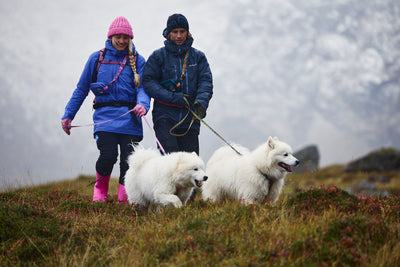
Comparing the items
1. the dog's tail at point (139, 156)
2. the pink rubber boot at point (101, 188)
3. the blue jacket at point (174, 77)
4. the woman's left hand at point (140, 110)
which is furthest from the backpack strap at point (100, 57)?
the pink rubber boot at point (101, 188)

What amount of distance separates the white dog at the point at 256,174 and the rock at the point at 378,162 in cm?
2365

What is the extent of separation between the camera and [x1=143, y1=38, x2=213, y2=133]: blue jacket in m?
6.67

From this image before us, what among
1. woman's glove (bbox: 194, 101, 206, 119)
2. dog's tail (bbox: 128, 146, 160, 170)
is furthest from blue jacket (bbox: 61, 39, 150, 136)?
woman's glove (bbox: 194, 101, 206, 119)

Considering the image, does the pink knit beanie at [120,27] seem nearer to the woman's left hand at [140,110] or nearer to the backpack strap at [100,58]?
the backpack strap at [100,58]

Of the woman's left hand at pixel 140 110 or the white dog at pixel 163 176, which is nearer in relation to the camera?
the white dog at pixel 163 176

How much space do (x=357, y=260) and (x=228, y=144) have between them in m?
3.74

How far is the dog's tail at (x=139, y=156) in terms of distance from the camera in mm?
6359

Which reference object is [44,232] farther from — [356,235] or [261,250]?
[356,235]

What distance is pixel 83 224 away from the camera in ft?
16.8

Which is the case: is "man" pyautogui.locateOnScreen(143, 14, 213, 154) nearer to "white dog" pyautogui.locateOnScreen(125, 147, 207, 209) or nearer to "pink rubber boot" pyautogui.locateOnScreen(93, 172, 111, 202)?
"white dog" pyautogui.locateOnScreen(125, 147, 207, 209)

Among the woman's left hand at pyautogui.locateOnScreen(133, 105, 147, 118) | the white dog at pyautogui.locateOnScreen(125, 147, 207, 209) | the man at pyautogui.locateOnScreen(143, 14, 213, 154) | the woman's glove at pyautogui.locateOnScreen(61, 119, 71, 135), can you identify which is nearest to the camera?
the white dog at pyautogui.locateOnScreen(125, 147, 207, 209)

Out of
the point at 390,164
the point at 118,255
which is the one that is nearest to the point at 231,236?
the point at 118,255

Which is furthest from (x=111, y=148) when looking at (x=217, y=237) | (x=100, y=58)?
(x=217, y=237)

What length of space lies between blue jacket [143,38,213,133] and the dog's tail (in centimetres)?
73
